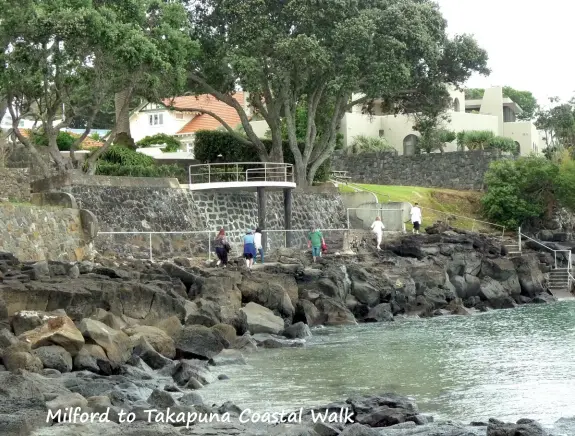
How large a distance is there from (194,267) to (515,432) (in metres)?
19.3

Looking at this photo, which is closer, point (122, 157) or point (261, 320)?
point (261, 320)

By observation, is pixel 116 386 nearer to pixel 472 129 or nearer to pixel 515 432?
pixel 515 432

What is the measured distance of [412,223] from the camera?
48094 mm

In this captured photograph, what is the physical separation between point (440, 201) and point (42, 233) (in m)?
28.1

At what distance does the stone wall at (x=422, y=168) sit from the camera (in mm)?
59750

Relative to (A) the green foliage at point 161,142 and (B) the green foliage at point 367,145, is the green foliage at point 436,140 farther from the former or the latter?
(A) the green foliage at point 161,142

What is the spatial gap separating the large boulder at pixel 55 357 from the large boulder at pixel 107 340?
0.96 metres

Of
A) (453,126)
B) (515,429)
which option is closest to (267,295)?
(515,429)

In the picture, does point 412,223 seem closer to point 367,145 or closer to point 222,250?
point 222,250

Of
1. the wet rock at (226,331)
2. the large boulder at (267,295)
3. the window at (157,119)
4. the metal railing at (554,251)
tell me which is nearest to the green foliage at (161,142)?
the window at (157,119)

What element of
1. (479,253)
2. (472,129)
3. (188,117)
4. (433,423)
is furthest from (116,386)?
(188,117)

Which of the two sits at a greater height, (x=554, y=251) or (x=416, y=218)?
(x=416, y=218)

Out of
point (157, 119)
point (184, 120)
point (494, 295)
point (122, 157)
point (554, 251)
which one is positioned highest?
point (157, 119)

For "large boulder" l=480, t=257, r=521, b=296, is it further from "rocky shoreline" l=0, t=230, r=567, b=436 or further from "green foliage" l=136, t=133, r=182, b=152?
"green foliage" l=136, t=133, r=182, b=152
